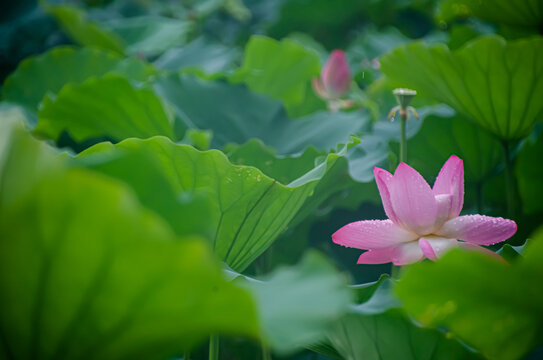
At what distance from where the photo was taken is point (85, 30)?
1.58 m

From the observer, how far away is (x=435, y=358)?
497 millimetres

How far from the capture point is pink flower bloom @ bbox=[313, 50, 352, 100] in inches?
46.7

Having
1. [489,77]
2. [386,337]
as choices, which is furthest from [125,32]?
[386,337]

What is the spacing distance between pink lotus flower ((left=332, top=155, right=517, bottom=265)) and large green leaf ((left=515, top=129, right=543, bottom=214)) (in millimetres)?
487

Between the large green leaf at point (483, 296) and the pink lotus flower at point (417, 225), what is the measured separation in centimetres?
12

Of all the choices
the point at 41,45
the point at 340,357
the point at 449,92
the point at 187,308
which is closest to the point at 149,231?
the point at 187,308

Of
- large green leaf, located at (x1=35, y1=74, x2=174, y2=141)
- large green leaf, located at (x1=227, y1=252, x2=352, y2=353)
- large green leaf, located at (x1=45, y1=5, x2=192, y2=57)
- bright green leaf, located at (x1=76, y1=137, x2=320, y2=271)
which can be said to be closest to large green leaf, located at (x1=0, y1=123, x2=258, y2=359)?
large green leaf, located at (x1=227, y1=252, x2=352, y2=353)

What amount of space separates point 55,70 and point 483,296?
1.18m

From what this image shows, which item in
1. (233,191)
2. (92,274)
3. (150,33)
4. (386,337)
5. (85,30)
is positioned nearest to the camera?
(92,274)

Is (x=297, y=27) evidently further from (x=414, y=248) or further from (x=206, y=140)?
(x=414, y=248)

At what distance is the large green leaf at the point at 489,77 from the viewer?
738mm

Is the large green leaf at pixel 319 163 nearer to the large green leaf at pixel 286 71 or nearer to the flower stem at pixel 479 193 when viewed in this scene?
the flower stem at pixel 479 193

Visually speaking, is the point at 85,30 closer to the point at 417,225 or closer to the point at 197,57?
the point at 197,57

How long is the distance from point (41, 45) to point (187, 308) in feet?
6.00
